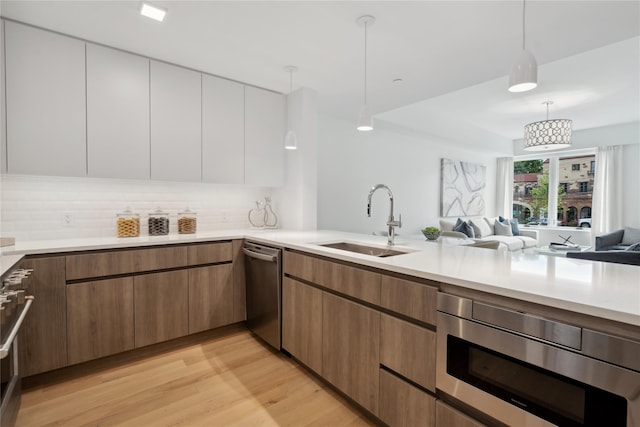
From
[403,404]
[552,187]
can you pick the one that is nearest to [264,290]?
[403,404]

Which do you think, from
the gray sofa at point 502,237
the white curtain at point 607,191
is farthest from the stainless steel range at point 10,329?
the white curtain at point 607,191

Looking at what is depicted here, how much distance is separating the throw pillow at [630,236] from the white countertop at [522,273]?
5224mm

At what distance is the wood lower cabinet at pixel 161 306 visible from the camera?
2.42 meters

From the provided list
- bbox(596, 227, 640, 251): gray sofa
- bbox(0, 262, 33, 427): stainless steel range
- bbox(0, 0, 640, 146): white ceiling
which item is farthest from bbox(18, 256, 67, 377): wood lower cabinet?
bbox(596, 227, 640, 251): gray sofa

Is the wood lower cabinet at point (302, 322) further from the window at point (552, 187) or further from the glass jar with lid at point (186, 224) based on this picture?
the window at point (552, 187)

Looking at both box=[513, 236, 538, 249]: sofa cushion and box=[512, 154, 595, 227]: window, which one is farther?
box=[512, 154, 595, 227]: window

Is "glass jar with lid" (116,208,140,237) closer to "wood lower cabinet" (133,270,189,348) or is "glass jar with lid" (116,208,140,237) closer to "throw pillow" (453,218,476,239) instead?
"wood lower cabinet" (133,270,189,348)

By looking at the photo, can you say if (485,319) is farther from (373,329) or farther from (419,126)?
(419,126)

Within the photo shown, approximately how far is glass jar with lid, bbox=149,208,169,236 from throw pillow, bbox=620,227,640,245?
7.00 m

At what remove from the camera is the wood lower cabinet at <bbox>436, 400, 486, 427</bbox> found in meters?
1.24

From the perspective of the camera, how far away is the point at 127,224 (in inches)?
106

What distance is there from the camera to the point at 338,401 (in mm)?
Result: 1962

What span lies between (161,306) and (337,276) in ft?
5.03

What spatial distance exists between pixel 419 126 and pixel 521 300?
196 inches
